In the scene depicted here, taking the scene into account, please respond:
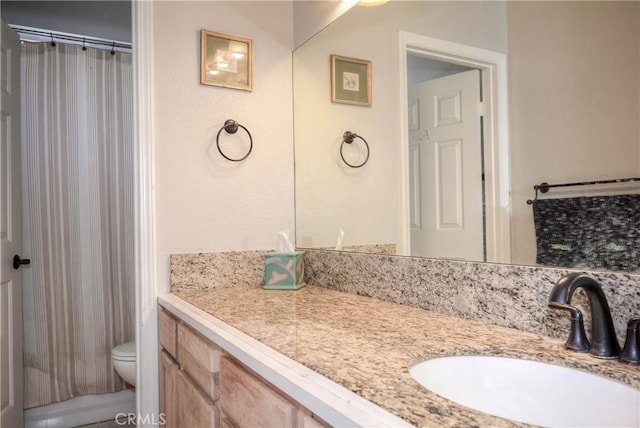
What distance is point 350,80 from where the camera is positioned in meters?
1.71

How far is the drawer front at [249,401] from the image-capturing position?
0.73 m

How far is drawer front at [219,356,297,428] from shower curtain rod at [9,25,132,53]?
2.27 m

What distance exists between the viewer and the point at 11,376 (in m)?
2.00

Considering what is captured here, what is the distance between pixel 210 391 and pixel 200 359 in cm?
10

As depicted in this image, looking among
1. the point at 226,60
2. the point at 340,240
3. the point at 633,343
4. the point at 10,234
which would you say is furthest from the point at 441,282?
the point at 10,234

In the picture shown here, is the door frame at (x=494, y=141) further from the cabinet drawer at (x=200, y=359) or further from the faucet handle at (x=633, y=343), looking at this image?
the cabinet drawer at (x=200, y=359)

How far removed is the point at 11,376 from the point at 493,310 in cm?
214

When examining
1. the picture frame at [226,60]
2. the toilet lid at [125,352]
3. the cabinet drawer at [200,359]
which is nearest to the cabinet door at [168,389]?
the cabinet drawer at [200,359]

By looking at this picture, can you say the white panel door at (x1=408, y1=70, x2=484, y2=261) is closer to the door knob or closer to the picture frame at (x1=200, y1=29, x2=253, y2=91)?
the picture frame at (x1=200, y1=29, x2=253, y2=91)

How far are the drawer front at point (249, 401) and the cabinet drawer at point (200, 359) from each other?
0.04m

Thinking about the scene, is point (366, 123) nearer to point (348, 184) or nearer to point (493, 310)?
point (348, 184)

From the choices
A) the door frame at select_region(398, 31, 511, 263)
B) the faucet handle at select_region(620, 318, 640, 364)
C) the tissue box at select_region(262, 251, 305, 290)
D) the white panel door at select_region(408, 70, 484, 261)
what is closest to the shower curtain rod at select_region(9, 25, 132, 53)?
the tissue box at select_region(262, 251, 305, 290)

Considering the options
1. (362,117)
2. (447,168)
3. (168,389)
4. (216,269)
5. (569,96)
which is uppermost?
(362,117)

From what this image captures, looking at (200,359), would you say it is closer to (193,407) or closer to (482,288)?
(193,407)
